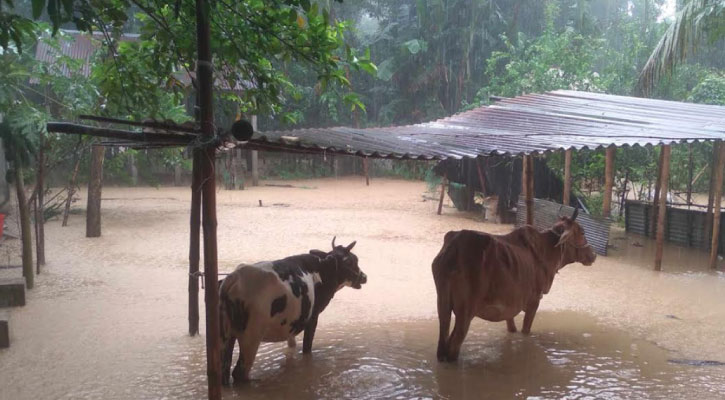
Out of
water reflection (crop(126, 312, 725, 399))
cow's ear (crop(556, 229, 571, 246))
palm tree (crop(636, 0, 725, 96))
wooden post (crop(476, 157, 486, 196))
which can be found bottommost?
water reflection (crop(126, 312, 725, 399))

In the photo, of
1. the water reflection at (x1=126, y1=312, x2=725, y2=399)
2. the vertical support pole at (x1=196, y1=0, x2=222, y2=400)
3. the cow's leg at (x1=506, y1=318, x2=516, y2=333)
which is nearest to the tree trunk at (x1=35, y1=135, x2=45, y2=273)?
the water reflection at (x1=126, y1=312, x2=725, y2=399)

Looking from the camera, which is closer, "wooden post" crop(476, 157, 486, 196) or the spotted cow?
the spotted cow

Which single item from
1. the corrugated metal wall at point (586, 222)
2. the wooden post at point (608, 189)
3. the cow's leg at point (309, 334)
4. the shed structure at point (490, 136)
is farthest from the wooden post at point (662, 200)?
the cow's leg at point (309, 334)

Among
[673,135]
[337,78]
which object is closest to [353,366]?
[337,78]

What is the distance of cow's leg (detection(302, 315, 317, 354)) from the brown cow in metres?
1.20

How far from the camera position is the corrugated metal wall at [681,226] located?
11.8 m

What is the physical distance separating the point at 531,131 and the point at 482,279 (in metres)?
3.27

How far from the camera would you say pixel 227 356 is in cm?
517

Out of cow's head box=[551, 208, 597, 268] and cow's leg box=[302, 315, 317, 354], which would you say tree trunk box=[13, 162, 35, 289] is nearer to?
cow's leg box=[302, 315, 317, 354]

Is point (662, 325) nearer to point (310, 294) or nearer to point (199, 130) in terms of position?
point (310, 294)

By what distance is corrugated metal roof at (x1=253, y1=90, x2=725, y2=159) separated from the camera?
5938 mm

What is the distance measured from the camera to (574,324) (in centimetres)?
730

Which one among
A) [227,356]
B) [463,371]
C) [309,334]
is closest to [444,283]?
[463,371]

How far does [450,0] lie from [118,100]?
70.4 ft
